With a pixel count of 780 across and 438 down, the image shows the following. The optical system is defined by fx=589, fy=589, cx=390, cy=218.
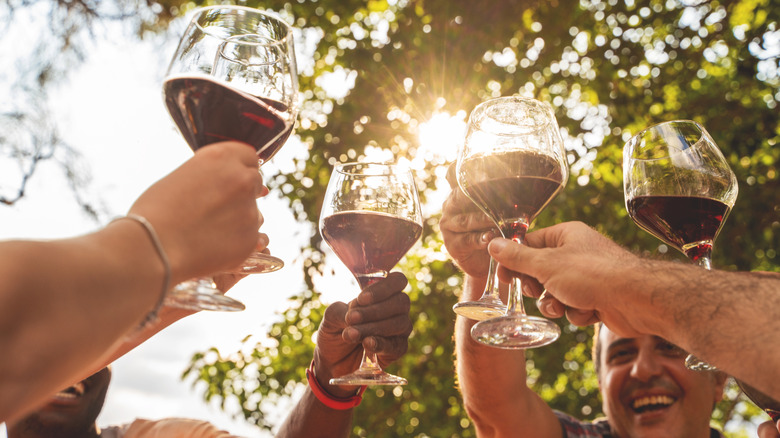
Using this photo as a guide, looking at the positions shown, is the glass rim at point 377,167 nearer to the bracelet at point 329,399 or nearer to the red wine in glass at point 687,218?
the red wine in glass at point 687,218

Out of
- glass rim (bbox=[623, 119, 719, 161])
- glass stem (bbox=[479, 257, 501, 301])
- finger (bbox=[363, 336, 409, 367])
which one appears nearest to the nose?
glass rim (bbox=[623, 119, 719, 161])

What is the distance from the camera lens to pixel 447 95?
524cm

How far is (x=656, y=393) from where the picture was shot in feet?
11.8

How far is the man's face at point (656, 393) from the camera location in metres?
3.55

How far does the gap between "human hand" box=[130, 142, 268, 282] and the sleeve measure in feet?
7.09

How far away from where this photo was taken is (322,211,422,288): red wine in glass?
1.91 meters

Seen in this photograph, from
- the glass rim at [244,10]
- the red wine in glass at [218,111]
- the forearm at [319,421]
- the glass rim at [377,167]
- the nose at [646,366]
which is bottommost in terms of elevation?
the nose at [646,366]

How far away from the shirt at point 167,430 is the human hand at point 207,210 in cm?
216

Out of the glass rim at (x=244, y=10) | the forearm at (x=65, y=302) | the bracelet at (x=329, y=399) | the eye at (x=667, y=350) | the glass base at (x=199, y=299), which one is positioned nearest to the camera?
the forearm at (x=65, y=302)

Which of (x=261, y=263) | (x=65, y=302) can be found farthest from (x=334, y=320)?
(x=65, y=302)

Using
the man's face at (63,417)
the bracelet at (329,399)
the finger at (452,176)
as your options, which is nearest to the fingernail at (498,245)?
the finger at (452,176)

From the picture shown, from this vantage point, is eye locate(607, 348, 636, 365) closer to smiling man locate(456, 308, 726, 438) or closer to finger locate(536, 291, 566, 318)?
smiling man locate(456, 308, 726, 438)

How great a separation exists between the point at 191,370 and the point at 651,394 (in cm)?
430

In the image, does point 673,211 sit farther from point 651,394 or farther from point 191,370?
point 191,370
